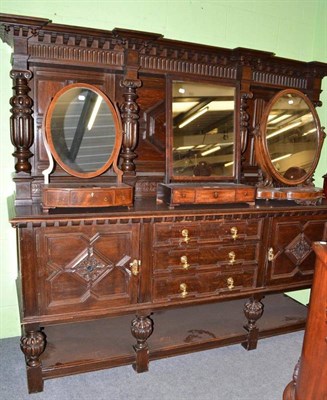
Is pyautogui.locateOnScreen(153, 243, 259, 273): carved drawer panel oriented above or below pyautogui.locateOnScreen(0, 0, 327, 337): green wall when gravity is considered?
below

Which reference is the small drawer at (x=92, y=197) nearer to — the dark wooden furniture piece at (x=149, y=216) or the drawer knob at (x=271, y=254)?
the dark wooden furniture piece at (x=149, y=216)

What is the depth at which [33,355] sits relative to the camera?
192 centimetres

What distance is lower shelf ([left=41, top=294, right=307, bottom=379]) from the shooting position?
2092 mm

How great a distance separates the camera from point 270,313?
2801 mm

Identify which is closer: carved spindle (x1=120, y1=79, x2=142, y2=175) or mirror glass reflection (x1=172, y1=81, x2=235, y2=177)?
carved spindle (x1=120, y1=79, x2=142, y2=175)

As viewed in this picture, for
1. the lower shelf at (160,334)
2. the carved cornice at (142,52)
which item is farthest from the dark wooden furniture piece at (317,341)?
the carved cornice at (142,52)

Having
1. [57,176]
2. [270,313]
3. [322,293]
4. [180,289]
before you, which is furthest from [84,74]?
[270,313]

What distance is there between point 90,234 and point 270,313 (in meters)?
1.77

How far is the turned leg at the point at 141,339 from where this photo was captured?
2.12 metres

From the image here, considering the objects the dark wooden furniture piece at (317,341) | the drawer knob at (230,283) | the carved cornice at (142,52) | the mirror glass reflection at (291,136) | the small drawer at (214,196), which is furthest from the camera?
the mirror glass reflection at (291,136)

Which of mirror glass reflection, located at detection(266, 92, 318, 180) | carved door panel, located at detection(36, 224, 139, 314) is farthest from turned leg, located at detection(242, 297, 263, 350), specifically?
mirror glass reflection, located at detection(266, 92, 318, 180)

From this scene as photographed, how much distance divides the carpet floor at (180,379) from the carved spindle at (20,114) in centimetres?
134

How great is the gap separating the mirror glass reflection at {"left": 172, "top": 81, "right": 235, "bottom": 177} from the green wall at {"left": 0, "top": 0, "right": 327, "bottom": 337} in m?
0.53

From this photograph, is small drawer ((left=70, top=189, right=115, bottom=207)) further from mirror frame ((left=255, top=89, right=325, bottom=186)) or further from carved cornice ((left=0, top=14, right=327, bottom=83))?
mirror frame ((left=255, top=89, right=325, bottom=186))
